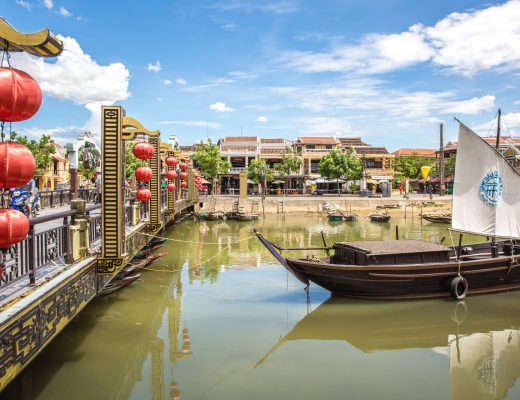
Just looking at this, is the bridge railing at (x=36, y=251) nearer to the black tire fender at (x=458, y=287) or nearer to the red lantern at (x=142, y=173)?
the red lantern at (x=142, y=173)

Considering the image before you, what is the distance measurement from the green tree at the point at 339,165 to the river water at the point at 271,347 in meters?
35.3

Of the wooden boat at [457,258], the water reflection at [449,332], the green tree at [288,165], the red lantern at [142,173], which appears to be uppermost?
the green tree at [288,165]

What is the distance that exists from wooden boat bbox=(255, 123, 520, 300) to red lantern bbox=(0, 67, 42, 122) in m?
7.41

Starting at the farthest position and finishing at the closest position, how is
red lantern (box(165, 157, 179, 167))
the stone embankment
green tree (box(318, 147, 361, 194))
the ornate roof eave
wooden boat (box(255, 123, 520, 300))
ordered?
1. green tree (box(318, 147, 361, 194))
2. the stone embankment
3. red lantern (box(165, 157, 179, 167))
4. wooden boat (box(255, 123, 520, 300))
5. the ornate roof eave

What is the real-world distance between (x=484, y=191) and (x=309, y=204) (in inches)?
1186

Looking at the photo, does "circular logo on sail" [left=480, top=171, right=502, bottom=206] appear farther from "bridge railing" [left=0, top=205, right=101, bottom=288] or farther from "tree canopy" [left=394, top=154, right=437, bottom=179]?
"tree canopy" [left=394, top=154, right=437, bottom=179]

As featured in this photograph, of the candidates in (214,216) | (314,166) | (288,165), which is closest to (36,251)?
(214,216)

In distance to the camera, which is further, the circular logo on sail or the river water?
the circular logo on sail

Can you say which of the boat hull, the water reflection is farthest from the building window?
the boat hull

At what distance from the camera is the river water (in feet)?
24.0

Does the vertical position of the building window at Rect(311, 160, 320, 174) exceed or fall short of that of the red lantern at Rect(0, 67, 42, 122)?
it exceeds it

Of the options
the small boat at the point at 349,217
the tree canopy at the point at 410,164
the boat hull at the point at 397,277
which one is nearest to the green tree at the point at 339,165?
the tree canopy at the point at 410,164

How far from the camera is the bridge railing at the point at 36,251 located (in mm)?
6137

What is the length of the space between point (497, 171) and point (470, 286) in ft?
11.3
